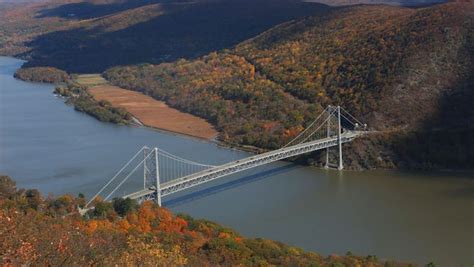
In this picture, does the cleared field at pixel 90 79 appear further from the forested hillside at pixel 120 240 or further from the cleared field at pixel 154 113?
the forested hillside at pixel 120 240

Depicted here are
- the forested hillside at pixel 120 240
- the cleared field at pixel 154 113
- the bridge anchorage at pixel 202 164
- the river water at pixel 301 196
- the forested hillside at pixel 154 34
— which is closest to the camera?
the forested hillside at pixel 120 240

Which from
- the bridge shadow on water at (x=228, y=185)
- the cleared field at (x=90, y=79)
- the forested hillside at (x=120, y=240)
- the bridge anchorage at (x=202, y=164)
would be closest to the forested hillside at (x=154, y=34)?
the cleared field at (x=90, y=79)

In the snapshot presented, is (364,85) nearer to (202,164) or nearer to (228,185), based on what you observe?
(202,164)

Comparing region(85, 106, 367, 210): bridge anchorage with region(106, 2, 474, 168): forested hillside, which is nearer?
region(85, 106, 367, 210): bridge anchorage

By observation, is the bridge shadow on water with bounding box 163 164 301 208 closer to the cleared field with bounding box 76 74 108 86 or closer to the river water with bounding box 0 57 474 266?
the river water with bounding box 0 57 474 266

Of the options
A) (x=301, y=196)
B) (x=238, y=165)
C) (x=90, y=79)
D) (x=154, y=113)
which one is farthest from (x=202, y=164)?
(x=90, y=79)

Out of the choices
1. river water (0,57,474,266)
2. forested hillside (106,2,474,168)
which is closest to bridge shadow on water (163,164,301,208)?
river water (0,57,474,266)

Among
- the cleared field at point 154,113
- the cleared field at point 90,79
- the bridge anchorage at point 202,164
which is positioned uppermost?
the bridge anchorage at point 202,164
